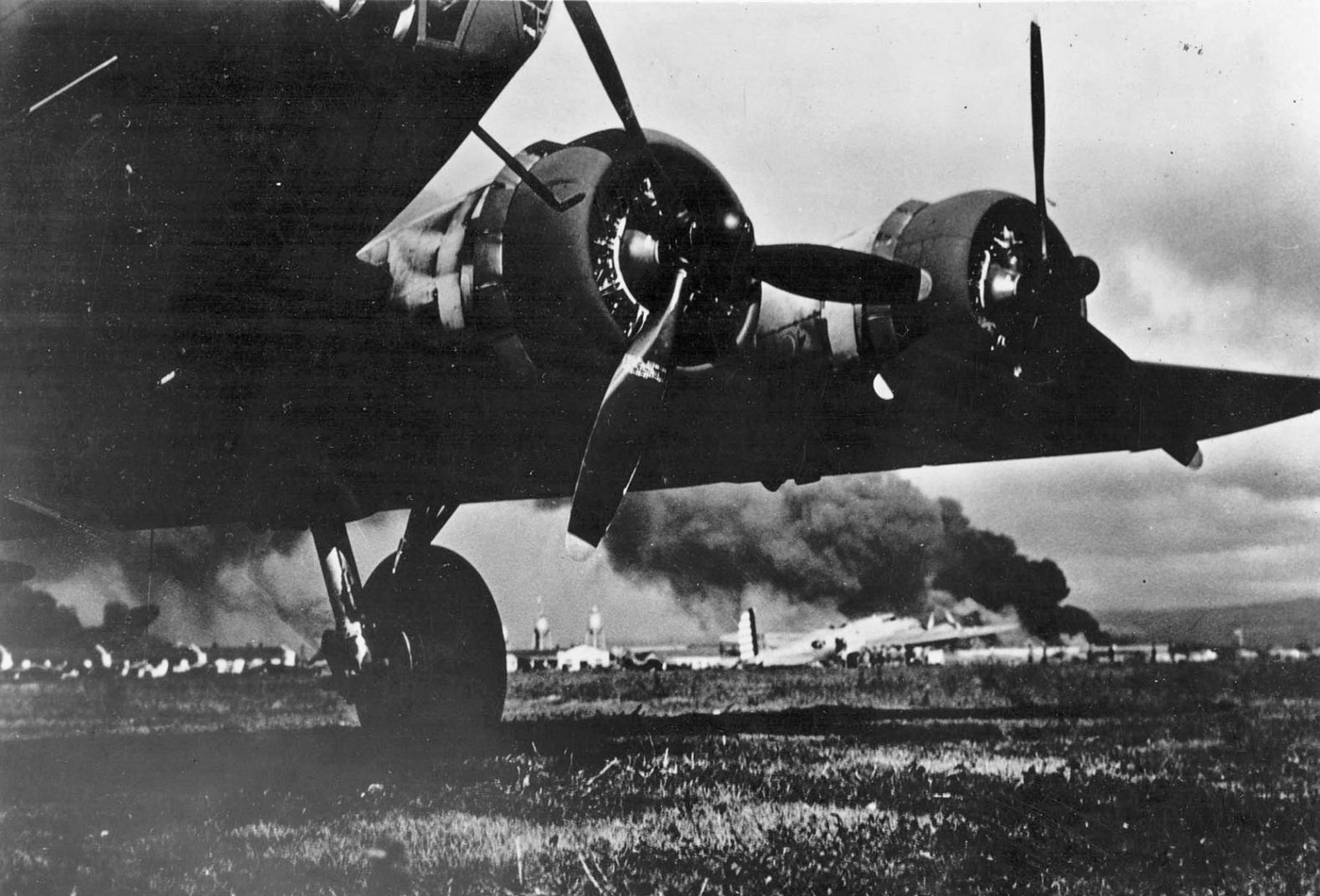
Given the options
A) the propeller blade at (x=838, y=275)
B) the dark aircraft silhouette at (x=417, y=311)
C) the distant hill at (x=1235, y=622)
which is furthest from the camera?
the distant hill at (x=1235, y=622)

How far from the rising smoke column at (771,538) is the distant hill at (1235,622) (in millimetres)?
3825

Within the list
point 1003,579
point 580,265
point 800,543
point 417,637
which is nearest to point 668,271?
point 580,265

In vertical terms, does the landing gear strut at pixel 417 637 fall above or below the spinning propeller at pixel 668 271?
below

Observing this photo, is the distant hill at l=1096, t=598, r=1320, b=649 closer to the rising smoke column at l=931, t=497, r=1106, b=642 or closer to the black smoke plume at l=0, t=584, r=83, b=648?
the rising smoke column at l=931, t=497, r=1106, b=642

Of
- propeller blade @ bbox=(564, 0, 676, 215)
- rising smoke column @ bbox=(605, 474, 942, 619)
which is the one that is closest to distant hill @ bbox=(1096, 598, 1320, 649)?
rising smoke column @ bbox=(605, 474, 942, 619)

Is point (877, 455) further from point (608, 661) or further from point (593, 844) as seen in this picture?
point (608, 661)

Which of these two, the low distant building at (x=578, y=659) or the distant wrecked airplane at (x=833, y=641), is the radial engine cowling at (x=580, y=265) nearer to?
the distant wrecked airplane at (x=833, y=641)

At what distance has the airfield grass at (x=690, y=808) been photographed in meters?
5.71

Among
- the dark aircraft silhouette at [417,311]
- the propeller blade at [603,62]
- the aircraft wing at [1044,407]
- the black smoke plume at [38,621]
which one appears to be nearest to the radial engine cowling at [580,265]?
the dark aircraft silhouette at [417,311]

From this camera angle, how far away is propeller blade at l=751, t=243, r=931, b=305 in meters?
6.04

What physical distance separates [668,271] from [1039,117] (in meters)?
2.60

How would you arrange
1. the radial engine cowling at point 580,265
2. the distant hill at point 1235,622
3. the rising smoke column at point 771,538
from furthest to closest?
1. the rising smoke column at point 771,538
2. the distant hill at point 1235,622
3. the radial engine cowling at point 580,265

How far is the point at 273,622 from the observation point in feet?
37.7

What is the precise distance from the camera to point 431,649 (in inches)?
342
